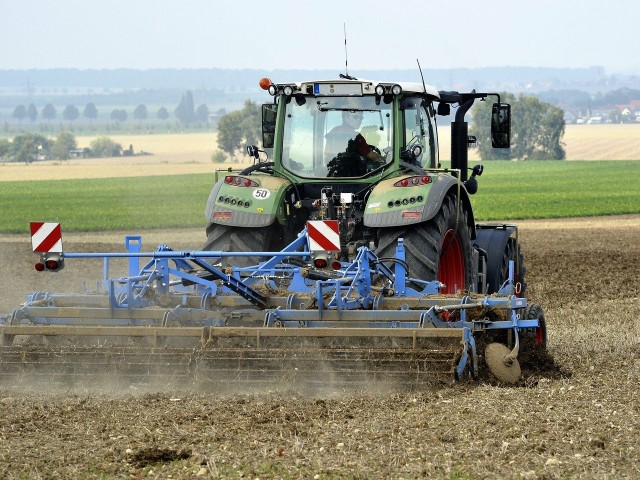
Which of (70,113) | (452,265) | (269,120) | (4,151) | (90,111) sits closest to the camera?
(452,265)

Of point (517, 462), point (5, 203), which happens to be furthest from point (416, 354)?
point (5, 203)

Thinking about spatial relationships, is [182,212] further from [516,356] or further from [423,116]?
[516,356]

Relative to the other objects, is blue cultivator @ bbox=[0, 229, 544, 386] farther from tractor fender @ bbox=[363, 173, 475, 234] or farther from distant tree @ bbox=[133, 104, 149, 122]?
distant tree @ bbox=[133, 104, 149, 122]

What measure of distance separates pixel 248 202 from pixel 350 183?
83 centimetres

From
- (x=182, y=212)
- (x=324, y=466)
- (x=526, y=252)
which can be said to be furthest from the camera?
(x=182, y=212)

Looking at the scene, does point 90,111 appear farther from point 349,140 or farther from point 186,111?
point 349,140

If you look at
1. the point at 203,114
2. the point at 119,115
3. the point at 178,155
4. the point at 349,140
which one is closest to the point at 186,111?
the point at 203,114

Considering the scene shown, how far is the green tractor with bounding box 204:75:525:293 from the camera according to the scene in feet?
28.4

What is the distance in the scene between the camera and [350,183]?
30.2ft

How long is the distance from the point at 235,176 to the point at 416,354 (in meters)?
2.71

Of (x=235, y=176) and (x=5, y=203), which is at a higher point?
(x=235, y=176)

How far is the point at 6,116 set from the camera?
15925 cm

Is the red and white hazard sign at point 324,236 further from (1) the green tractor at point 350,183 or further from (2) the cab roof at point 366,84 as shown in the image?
(2) the cab roof at point 366,84

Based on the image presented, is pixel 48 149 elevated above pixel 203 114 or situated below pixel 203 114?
above
